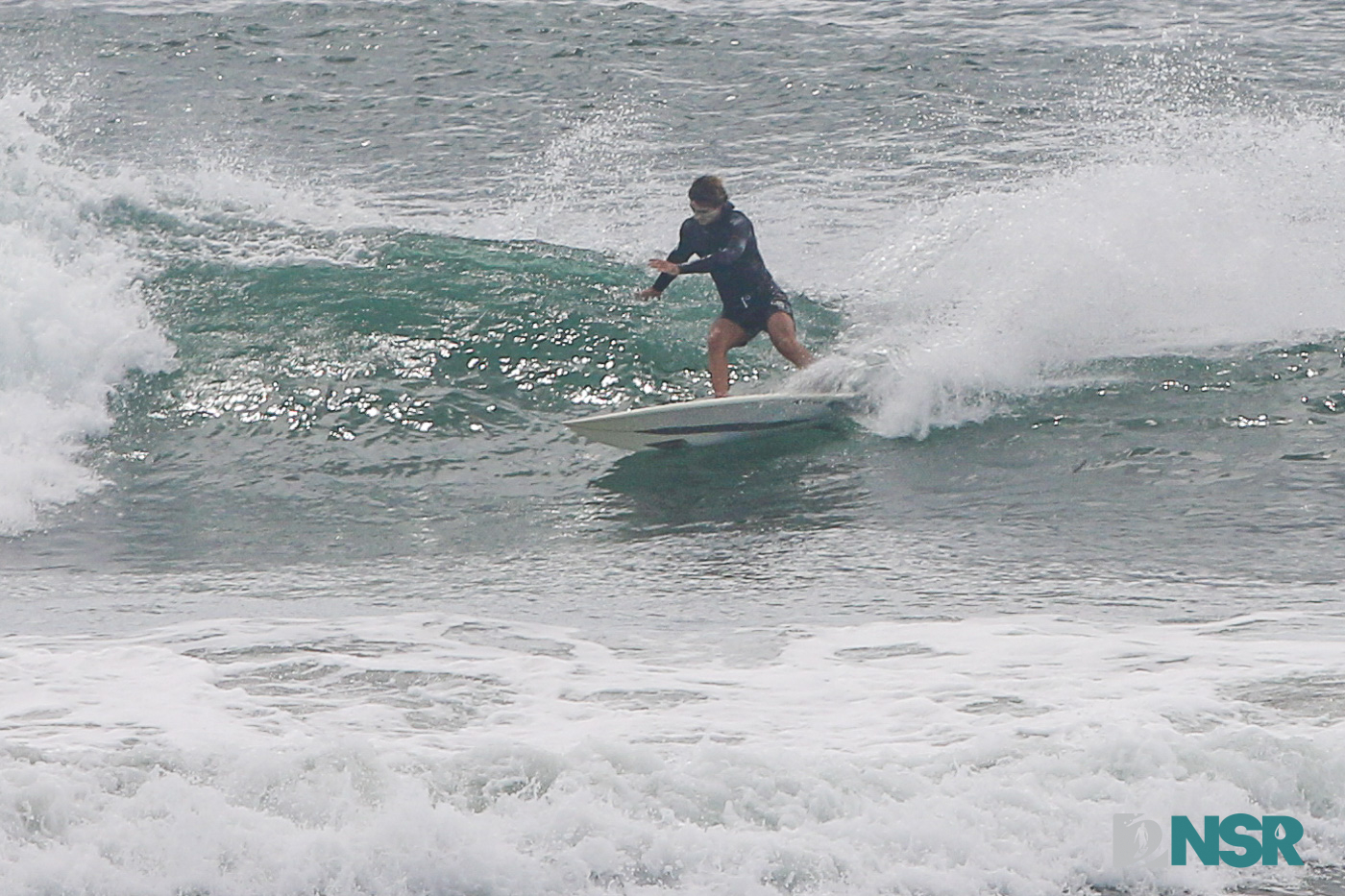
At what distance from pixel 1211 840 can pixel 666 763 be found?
1.77 m

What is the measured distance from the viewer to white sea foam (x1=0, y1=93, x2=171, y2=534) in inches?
379

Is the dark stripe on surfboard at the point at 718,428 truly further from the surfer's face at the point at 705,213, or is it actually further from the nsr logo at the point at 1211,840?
the nsr logo at the point at 1211,840

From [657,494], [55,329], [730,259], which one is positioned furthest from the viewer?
[55,329]

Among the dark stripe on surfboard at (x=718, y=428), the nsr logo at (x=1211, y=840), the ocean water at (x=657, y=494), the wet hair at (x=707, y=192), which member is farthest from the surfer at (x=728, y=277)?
the nsr logo at (x=1211, y=840)

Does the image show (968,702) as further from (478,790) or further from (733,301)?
(733,301)

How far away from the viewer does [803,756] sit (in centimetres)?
535

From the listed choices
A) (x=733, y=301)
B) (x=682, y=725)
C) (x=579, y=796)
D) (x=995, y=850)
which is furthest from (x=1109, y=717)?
(x=733, y=301)

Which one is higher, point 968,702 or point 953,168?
point 953,168

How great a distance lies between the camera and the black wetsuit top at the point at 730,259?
969 cm

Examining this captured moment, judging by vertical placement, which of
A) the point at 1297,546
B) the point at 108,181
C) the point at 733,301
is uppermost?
the point at 108,181

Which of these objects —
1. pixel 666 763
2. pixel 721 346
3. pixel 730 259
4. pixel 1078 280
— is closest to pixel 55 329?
pixel 721 346

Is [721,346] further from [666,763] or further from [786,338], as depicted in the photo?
[666,763]

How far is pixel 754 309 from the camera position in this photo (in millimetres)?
9867

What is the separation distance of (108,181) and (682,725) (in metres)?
→ 10.2
